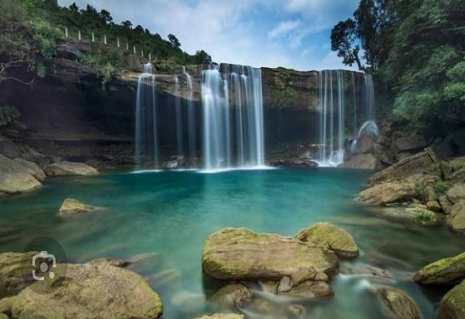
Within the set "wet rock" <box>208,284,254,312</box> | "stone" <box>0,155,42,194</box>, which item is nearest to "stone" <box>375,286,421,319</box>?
"wet rock" <box>208,284,254,312</box>

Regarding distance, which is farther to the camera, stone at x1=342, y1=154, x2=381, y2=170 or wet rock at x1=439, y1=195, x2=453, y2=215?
stone at x1=342, y1=154, x2=381, y2=170

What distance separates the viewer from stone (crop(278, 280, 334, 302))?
187 inches

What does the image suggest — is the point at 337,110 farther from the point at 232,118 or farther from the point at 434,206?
the point at 434,206

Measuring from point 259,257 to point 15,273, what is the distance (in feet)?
12.9

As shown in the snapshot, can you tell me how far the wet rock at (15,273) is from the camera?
14.9 ft

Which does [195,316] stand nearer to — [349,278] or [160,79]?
[349,278]

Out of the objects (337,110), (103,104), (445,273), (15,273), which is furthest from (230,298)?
(337,110)

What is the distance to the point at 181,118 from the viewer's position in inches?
991

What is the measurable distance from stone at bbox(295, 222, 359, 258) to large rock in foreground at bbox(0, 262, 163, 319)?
3447 mm

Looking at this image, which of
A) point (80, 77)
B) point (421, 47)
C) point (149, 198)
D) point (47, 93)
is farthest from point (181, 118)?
point (421, 47)

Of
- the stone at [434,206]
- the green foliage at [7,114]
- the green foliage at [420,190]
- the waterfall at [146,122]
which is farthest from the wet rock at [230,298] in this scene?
the green foliage at [7,114]

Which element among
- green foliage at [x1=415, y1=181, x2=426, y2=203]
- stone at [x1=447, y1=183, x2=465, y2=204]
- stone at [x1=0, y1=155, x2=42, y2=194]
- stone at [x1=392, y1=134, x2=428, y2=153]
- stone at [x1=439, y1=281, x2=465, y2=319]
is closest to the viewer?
stone at [x1=439, y1=281, x2=465, y2=319]

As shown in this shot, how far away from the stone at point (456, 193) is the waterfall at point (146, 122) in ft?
62.4

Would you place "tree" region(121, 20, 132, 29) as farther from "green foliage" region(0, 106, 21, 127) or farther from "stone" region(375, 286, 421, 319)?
"stone" region(375, 286, 421, 319)
